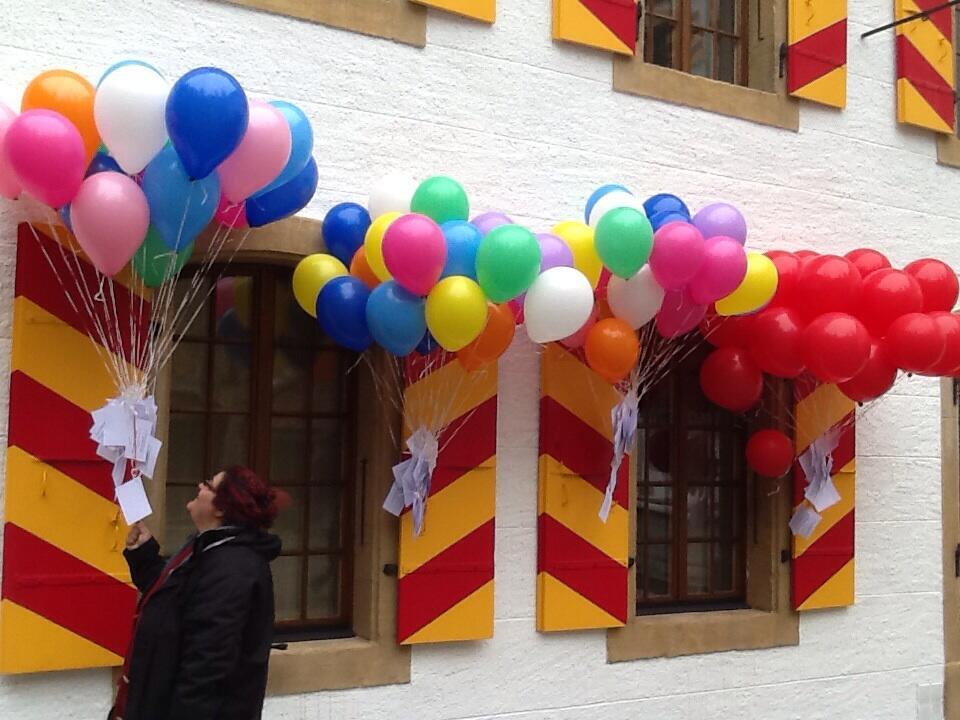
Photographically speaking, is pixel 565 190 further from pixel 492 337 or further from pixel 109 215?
pixel 109 215

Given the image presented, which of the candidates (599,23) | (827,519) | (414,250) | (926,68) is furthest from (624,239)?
(926,68)

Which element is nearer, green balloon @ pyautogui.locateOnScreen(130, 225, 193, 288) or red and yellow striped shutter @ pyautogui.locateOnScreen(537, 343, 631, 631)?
green balloon @ pyautogui.locateOnScreen(130, 225, 193, 288)

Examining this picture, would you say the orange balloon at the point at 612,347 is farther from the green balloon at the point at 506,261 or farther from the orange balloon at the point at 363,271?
the orange balloon at the point at 363,271

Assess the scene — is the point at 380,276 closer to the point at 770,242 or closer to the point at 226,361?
the point at 226,361

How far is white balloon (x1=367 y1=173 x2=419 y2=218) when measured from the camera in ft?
14.2

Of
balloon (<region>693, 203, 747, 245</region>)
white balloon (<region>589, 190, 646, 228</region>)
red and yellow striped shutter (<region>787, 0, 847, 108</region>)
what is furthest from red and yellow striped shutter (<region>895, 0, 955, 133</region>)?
white balloon (<region>589, 190, 646, 228</region>)

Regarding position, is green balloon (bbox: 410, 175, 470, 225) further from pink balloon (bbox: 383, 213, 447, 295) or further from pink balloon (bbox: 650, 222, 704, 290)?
pink balloon (bbox: 650, 222, 704, 290)

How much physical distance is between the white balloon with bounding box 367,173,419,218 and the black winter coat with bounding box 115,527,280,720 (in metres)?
1.45

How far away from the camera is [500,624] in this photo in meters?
4.96

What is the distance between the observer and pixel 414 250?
3.86 metres

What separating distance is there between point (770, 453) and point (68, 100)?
3.69m

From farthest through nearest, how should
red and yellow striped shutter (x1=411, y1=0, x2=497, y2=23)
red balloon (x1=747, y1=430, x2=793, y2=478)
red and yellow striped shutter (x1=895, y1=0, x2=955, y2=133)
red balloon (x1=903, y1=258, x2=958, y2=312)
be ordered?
1. red and yellow striped shutter (x1=895, y1=0, x2=955, y2=133)
2. red balloon (x1=747, y1=430, x2=793, y2=478)
3. red balloon (x1=903, y1=258, x2=958, y2=312)
4. red and yellow striped shutter (x1=411, y1=0, x2=497, y2=23)

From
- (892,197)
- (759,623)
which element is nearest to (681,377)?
(759,623)

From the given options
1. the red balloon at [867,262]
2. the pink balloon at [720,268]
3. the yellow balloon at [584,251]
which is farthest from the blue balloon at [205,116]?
the red balloon at [867,262]
